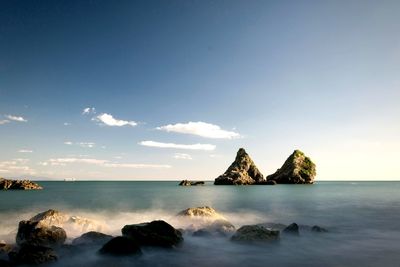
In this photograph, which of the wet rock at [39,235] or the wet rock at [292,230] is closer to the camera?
the wet rock at [39,235]

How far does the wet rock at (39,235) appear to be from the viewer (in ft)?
58.9

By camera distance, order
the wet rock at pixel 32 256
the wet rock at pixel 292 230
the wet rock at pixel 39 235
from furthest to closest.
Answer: the wet rock at pixel 292 230
the wet rock at pixel 39 235
the wet rock at pixel 32 256

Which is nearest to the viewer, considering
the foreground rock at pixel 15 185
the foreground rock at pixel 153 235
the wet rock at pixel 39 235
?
the wet rock at pixel 39 235

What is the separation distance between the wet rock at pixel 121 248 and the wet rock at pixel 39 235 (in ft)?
11.5

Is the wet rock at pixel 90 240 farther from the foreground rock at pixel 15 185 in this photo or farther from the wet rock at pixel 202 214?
the foreground rock at pixel 15 185

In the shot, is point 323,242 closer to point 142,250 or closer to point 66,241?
point 142,250

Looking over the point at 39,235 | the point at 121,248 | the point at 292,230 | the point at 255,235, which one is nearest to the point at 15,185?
the point at 39,235

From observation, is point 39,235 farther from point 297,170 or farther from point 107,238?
point 297,170

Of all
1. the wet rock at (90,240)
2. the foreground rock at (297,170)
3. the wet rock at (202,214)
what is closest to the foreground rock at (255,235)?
the wet rock at (202,214)

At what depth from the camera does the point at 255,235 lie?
20.2 metres

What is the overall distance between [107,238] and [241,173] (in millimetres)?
142831

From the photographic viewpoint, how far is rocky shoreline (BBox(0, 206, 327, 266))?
1560cm

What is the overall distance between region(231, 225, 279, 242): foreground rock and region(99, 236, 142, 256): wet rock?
265 inches

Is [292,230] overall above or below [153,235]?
below
